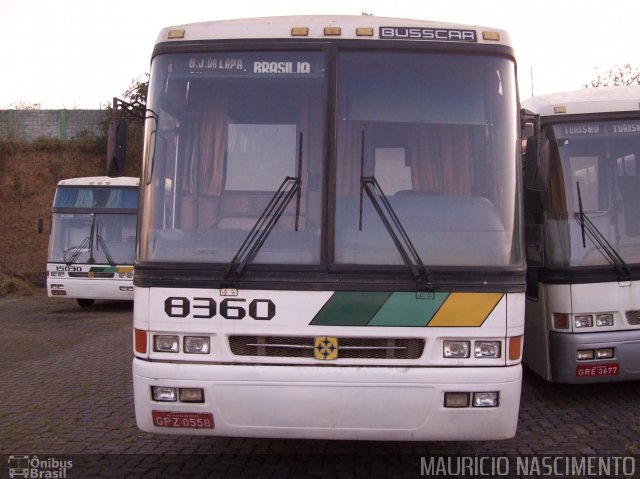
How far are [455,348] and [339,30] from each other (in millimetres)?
2223

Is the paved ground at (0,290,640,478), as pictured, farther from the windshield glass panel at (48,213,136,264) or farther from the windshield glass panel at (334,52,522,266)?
the windshield glass panel at (48,213,136,264)

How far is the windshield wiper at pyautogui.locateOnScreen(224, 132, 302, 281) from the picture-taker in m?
4.56

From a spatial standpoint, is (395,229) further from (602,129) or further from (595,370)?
(602,129)

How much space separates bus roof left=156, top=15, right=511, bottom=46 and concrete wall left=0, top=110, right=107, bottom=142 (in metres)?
29.5

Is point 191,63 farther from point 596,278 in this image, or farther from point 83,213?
point 83,213

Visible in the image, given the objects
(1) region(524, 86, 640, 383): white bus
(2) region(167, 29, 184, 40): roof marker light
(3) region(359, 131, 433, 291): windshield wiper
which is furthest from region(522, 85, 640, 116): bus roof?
(2) region(167, 29, 184, 40): roof marker light

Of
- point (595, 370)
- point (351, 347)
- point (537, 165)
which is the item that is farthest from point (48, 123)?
point (351, 347)

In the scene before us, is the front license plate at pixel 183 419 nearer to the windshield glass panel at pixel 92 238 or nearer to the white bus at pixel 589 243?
the white bus at pixel 589 243

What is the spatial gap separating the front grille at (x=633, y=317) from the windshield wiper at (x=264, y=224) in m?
3.70

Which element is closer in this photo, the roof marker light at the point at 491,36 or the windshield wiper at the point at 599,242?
the roof marker light at the point at 491,36

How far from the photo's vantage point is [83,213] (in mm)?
17109

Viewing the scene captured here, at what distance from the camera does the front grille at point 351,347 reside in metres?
4.51

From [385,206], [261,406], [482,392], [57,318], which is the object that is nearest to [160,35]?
[385,206]

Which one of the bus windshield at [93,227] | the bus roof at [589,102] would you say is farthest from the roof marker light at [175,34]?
the bus windshield at [93,227]
